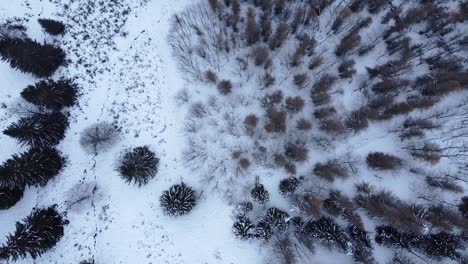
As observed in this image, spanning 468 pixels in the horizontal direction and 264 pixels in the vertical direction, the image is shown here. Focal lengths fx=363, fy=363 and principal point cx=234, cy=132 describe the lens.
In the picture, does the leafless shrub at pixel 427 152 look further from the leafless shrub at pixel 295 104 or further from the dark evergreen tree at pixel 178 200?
the dark evergreen tree at pixel 178 200

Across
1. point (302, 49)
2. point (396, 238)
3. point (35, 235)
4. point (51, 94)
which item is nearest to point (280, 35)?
point (302, 49)

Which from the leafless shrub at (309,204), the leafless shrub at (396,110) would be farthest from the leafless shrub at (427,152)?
the leafless shrub at (309,204)

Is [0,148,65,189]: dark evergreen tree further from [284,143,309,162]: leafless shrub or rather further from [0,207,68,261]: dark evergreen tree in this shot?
[284,143,309,162]: leafless shrub

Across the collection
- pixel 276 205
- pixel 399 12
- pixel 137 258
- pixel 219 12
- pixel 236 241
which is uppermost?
pixel 399 12

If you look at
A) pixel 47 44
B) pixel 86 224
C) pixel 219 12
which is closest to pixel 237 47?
pixel 219 12

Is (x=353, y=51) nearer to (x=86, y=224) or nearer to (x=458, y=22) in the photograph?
(x=458, y=22)
